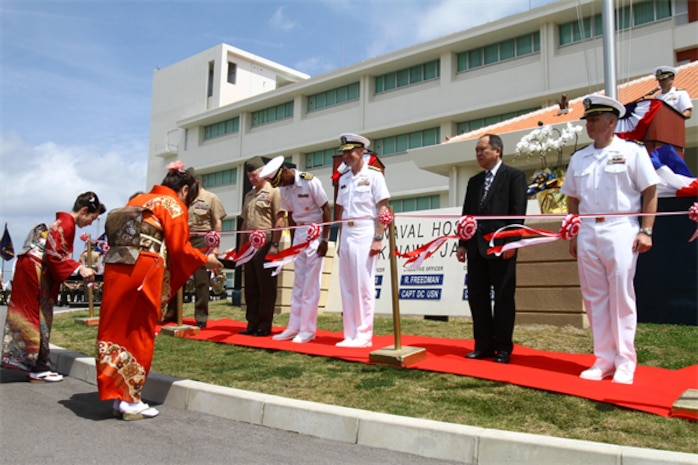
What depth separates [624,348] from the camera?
175 inches

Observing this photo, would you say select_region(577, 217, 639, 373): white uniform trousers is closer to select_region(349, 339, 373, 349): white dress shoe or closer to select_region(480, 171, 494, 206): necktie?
select_region(480, 171, 494, 206): necktie

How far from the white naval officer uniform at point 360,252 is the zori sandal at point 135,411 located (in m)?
2.38

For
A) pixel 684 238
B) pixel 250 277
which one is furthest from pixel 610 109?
pixel 250 277

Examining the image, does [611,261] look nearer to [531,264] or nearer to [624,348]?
[624,348]

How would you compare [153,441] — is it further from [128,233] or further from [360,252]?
[360,252]

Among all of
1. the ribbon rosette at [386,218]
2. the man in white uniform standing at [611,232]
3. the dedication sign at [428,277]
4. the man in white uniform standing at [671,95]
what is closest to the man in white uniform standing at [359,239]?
the ribbon rosette at [386,218]

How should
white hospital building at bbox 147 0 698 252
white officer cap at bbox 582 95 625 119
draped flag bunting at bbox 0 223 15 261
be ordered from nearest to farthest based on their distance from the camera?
white officer cap at bbox 582 95 625 119, draped flag bunting at bbox 0 223 15 261, white hospital building at bbox 147 0 698 252

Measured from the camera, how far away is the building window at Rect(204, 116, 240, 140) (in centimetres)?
4288

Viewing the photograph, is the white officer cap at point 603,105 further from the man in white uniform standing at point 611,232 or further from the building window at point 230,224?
the building window at point 230,224

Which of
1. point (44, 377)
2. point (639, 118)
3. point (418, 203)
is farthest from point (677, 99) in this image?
point (418, 203)

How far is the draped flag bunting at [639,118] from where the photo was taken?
727 cm

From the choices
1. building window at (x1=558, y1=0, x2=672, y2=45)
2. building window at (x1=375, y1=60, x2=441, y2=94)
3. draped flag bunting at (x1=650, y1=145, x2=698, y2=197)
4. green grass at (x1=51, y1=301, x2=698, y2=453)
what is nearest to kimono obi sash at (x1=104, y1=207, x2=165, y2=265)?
green grass at (x1=51, y1=301, x2=698, y2=453)

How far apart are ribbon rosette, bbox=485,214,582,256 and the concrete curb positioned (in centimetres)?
208

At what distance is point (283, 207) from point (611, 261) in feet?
12.6
